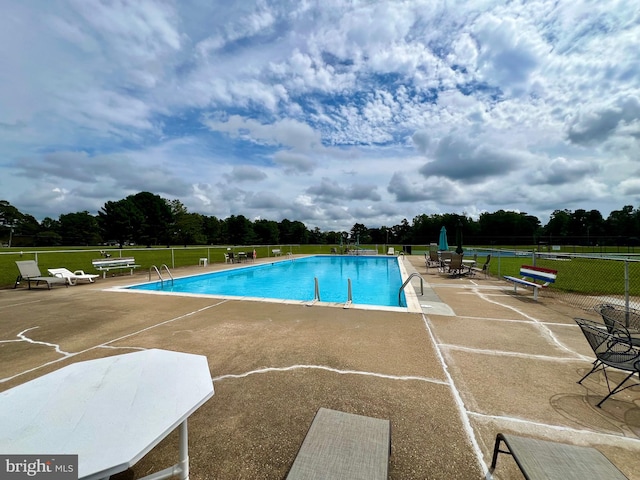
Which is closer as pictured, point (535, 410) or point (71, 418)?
point (71, 418)

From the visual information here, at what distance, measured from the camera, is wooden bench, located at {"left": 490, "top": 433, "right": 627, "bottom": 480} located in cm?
156

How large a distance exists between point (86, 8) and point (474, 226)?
253ft

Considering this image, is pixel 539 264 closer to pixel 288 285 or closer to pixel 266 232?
pixel 288 285

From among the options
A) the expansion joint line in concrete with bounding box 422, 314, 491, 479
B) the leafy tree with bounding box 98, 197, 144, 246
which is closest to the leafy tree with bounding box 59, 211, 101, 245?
the leafy tree with bounding box 98, 197, 144, 246

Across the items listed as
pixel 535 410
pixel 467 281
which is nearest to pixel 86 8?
pixel 535 410

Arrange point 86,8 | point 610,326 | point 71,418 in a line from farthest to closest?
1. point 86,8
2. point 610,326
3. point 71,418

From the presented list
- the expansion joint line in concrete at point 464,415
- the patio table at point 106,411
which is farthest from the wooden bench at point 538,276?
the patio table at point 106,411

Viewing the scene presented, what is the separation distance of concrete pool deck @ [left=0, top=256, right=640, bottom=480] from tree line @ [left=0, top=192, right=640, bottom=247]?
44.3m

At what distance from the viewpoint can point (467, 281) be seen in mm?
10781

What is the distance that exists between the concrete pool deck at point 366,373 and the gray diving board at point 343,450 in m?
0.30

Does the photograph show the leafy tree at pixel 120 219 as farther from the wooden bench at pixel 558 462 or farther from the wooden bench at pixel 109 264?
the wooden bench at pixel 558 462

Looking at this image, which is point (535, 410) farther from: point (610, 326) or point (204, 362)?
point (204, 362)

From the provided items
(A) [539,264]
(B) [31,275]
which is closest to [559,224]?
(A) [539,264]

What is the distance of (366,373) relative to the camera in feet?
11.2
